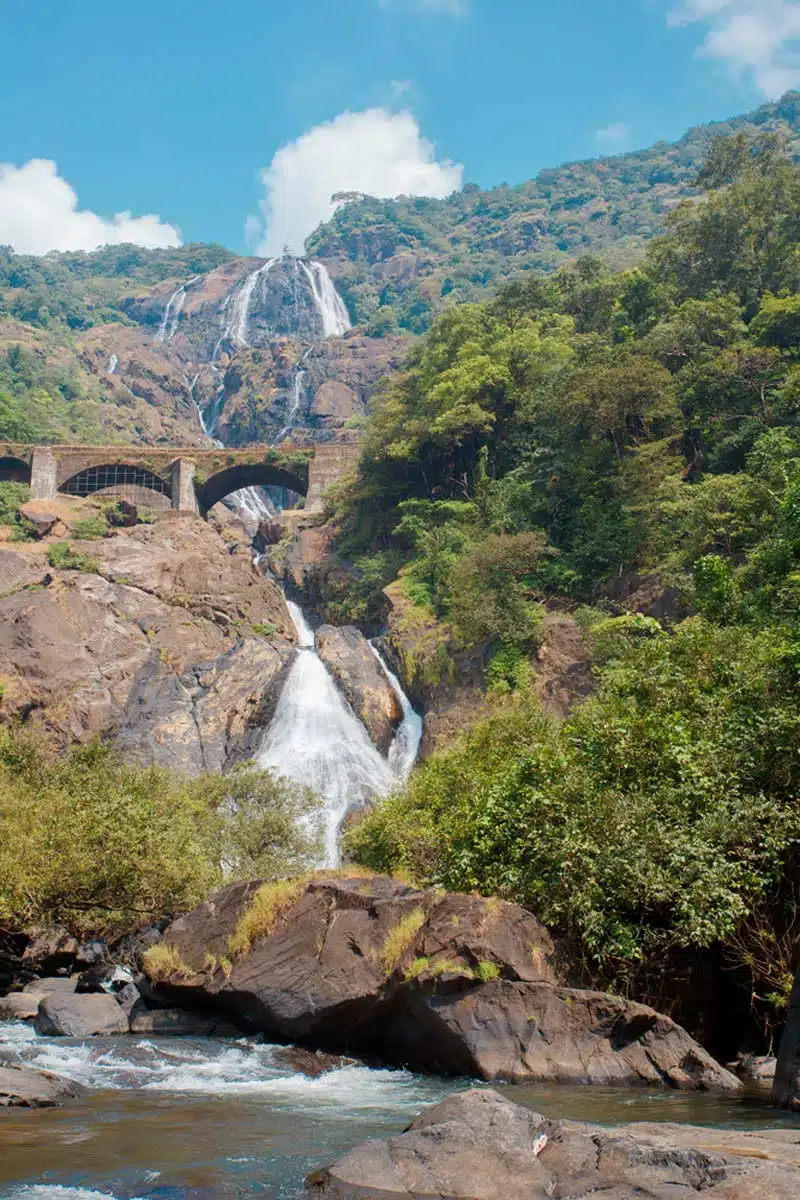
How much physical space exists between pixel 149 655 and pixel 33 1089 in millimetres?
31456

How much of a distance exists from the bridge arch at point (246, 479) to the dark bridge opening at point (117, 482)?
8.08ft

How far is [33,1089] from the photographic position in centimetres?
1093

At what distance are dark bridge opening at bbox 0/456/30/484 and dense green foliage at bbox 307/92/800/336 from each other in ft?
223

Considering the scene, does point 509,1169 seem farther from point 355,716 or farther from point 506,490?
point 506,490

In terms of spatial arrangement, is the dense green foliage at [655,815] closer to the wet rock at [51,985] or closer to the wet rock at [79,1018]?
the wet rock at [79,1018]

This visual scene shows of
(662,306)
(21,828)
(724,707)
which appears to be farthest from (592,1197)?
(662,306)

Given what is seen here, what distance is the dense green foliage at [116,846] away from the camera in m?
19.1

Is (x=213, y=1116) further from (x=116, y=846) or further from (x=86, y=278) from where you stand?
(x=86, y=278)

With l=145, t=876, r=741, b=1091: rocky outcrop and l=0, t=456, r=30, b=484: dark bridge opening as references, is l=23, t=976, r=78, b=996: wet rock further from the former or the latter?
l=0, t=456, r=30, b=484: dark bridge opening

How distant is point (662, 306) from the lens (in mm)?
47750

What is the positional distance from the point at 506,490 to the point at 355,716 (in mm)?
12071

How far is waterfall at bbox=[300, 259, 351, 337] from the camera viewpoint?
13100 centimetres

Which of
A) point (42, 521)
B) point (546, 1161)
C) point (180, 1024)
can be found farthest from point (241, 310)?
point (546, 1161)

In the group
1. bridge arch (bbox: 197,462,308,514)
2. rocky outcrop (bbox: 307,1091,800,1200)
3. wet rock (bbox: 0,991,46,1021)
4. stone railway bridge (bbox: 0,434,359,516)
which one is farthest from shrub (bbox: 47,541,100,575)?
rocky outcrop (bbox: 307,1091,800,1200)
